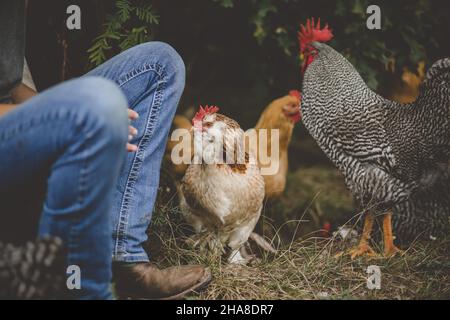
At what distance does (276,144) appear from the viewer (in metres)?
2.86

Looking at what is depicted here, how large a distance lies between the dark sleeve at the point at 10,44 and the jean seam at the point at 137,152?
355 millimetres

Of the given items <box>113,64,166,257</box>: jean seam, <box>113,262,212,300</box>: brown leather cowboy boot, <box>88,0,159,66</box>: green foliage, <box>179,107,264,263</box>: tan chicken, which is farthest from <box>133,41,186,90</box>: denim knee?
<box>113,262,212,300</box>: brown leather cowboy boot

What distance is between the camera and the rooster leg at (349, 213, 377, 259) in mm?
2184

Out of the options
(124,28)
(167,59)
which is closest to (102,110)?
(167,59)

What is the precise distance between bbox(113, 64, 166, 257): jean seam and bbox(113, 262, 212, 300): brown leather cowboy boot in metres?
0.07

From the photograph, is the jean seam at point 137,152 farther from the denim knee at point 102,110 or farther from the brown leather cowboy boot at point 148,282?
the denim knee at point 102,110

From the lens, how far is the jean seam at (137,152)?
1.75 m

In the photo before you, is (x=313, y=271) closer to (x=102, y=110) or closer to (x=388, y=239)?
(x=388, y=239)

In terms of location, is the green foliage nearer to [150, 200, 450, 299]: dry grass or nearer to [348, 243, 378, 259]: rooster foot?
[150, 200, 450, 299]: dry grass

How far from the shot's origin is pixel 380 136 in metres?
2.25

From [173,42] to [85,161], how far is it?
1.63 m

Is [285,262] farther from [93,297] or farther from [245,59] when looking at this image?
[245,59]

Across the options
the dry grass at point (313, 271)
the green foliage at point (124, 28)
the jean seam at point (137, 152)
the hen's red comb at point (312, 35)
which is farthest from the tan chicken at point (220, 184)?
the hen's red comb at point (312, 35)

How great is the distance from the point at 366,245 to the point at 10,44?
1.68m
